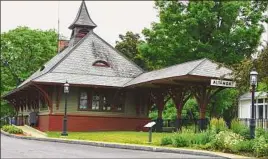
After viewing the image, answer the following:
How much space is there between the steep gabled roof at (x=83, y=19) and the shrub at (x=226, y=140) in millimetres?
26938

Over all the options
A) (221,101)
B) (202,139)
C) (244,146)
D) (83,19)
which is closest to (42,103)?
(83,19)

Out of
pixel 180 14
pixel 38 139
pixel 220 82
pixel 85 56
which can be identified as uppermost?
pixel 180 14

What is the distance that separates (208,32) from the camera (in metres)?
40.8

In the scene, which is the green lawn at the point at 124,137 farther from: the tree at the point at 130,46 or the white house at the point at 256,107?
the tree at the point at 130,46

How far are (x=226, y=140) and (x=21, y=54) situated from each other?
43.6m

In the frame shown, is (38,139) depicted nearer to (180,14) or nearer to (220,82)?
(220,82)

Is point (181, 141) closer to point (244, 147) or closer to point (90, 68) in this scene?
point (244, 147)

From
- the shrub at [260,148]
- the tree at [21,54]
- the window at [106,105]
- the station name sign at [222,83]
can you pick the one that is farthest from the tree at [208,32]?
the shrub at [260,148]

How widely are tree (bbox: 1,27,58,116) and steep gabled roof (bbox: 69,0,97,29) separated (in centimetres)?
1416

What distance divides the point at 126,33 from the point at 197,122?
30.1 m

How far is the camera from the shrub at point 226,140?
17.0 m

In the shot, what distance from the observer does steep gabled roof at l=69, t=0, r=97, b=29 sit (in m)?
43.3

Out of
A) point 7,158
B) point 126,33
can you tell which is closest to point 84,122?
point 7,158

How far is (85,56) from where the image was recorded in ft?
119
